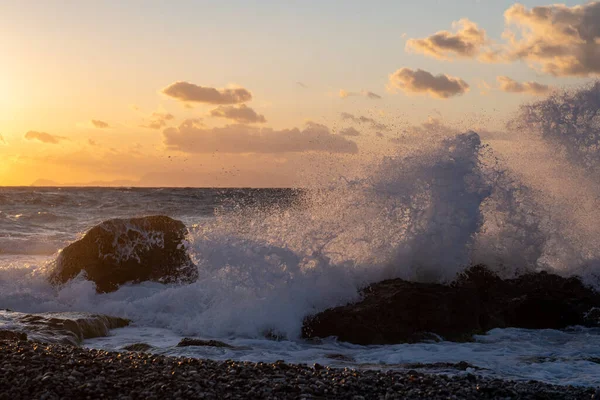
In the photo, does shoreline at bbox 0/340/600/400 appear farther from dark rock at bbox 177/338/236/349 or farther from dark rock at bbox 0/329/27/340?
dark rock at bbox 177/338/236/349

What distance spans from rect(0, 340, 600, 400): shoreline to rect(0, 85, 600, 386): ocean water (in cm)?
135

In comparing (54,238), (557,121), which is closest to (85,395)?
(557,121)

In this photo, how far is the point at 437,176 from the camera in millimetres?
11883

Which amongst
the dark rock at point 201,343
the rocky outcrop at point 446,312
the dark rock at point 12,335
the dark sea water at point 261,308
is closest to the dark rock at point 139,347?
the dark sea water at point 261,308

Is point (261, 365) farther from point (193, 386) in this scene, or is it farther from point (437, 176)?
point (437, 176)

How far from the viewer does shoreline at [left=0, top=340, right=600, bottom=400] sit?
17.6 feet

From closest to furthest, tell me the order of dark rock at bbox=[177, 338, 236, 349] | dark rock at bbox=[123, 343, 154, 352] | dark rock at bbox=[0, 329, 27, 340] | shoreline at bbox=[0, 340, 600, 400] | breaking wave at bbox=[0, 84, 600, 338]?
shoreline at bbox=[0, 340, 600, 400] → dark rock at bbox=[0, 329, 27, 340] → dark rock at bbox=[123, 343, 154, 352] → dark rock at bbox=[177, 338, 236, 349] → breaking wave at bbox=[0, 84, 600, 338]

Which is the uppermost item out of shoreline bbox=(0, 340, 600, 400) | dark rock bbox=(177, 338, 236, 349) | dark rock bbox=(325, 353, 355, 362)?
shoreline bbox=(0, 340, 600, 400)

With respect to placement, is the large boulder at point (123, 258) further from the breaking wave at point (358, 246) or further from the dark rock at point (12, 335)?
the dark rock at point (12, 335)

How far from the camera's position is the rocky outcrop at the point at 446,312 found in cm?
891

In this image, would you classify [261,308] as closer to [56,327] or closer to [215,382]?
[56,327]

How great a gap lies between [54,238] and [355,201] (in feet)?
49.3

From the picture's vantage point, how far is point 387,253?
1118 cm

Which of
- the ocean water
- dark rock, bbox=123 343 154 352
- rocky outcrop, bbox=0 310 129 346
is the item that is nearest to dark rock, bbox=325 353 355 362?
the ocean water
